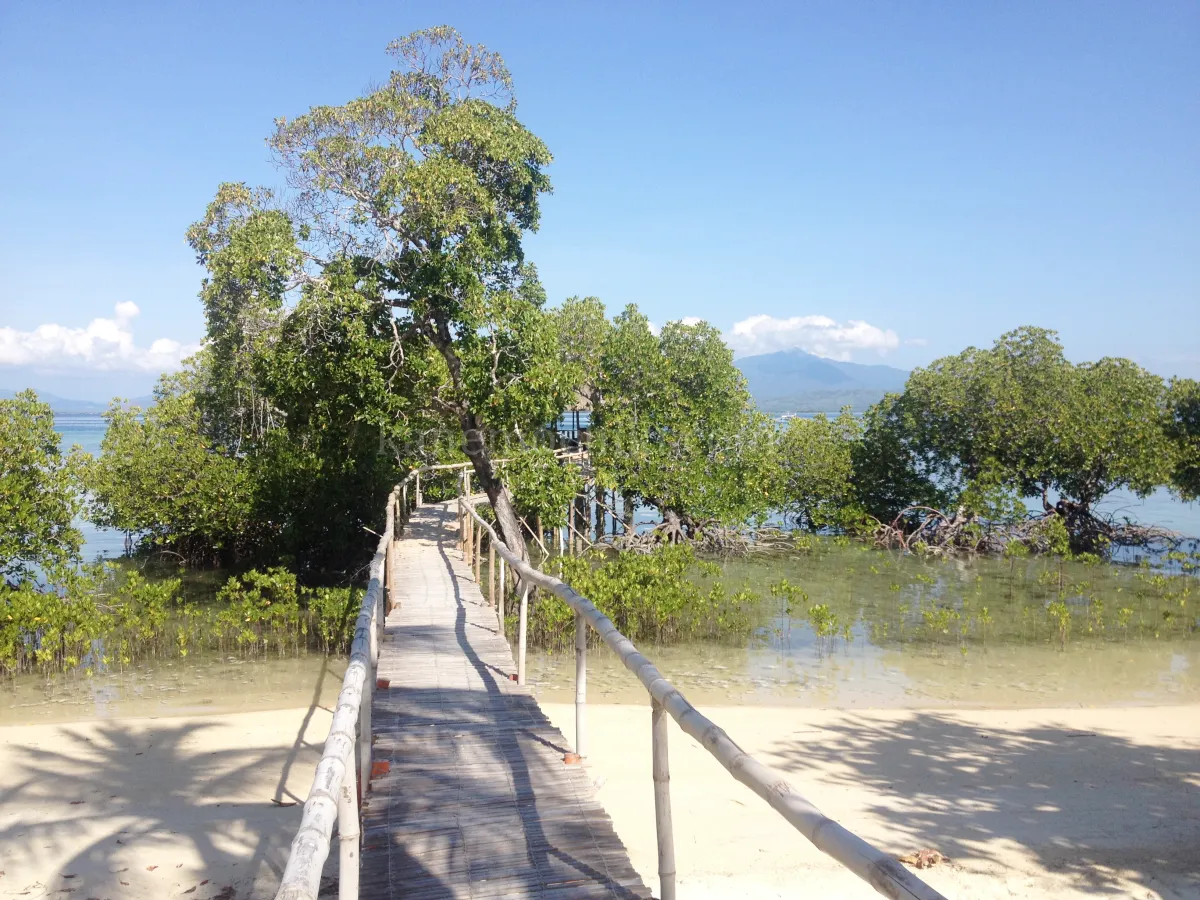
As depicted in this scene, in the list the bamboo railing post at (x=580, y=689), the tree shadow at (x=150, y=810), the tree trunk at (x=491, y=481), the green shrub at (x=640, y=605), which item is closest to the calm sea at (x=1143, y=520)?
the tree trunk at (x=491, y=481)

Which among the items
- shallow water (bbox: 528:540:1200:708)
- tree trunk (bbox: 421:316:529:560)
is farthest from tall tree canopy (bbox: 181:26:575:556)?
shallow water (bbox: 528:540:1200:708)

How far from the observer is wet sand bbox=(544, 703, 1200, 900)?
5867mm

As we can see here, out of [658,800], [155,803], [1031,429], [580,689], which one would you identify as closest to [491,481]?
[155,803]

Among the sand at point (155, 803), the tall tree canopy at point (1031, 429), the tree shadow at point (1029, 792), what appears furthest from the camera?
the tall tree canopy at point (1031, 429)

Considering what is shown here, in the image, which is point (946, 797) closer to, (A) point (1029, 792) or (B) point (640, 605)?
(A) point (1029, 792)

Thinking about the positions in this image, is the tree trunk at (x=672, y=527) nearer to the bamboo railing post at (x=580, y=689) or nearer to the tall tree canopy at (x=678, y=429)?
the tall tree canopy at (x=678, y=429)

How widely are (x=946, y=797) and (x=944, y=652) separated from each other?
6.19 m

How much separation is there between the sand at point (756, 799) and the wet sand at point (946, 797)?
0.02 metres

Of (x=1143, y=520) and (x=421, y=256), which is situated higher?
(x=421, y=256)

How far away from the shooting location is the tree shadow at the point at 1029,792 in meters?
6.22

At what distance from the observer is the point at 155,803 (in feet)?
23.6

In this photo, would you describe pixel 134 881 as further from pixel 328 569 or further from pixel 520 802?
pixel 328 569

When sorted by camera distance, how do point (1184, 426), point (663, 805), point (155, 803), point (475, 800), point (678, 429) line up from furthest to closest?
point (1184, 426)
point (678, 429)
point (155, 803)
point (475, 800)
point (663, 805)

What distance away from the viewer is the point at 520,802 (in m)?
4.23
